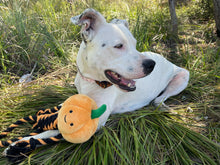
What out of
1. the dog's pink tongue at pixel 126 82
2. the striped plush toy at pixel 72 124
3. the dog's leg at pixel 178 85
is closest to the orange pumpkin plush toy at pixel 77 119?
the striped plush toy at pixel 72 124

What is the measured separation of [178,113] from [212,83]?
39.3 inches

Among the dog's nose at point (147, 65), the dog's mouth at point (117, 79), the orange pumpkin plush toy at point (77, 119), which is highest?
the dog's nose at point (147, 65)

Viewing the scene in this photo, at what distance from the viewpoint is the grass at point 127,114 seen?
1891 mm

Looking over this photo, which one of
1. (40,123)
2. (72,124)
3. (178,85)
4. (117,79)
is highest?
(117,79)

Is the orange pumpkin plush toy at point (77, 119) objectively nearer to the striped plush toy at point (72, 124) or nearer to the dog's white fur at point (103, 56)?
the striped plush toy at point (72, 124)

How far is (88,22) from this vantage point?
1.87m

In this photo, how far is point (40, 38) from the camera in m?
3.75

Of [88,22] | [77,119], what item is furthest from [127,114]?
[88,22]

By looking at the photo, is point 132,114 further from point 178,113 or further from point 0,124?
point 0,124

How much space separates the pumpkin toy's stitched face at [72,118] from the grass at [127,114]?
34cm

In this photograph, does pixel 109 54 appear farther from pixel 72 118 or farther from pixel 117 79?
pixel 72 118

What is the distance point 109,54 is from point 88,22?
39 cm

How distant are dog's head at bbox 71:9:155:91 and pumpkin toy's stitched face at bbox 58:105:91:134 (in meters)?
0.43

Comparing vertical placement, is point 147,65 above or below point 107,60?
below
